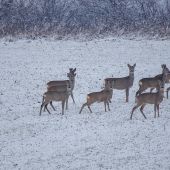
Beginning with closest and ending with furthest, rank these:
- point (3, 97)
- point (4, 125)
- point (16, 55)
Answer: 1. point (4, 125)
2. point (3, 97)
3. point (16, 55)

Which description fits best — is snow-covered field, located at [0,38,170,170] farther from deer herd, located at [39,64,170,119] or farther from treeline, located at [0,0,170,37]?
treeline, located at [0,0,170,37]

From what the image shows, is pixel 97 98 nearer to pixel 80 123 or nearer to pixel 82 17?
pixel 80 123

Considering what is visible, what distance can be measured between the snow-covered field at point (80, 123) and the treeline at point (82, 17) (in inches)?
231

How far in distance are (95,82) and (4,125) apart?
739cm

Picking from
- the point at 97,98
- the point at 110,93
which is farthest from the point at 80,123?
the point at 110,93

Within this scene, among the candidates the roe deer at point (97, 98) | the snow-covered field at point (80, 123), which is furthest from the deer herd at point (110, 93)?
the snow-covered field at point (80, 123)

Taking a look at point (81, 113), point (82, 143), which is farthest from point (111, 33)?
point (82, 143)

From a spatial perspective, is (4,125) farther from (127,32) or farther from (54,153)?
(127,32)

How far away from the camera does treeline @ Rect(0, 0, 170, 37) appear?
34.2 m

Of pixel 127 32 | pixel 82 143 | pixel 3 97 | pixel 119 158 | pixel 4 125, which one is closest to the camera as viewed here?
pixel 119 158

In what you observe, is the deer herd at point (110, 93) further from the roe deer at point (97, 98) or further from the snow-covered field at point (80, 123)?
the snow-covered field at point (80, 123)

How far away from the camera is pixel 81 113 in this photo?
17547 mm

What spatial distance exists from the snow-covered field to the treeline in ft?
19.3

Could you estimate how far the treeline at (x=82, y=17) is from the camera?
112 ft
